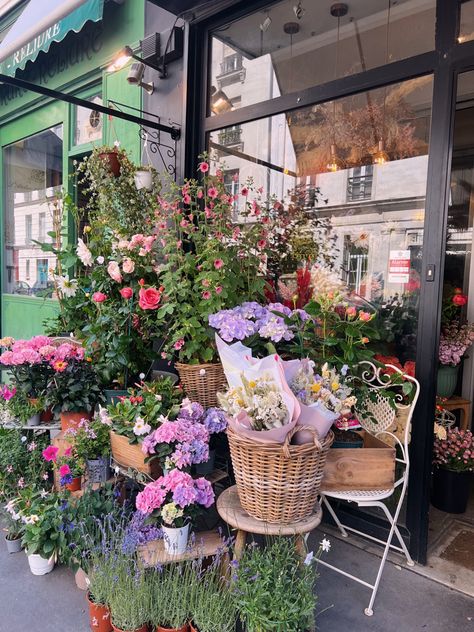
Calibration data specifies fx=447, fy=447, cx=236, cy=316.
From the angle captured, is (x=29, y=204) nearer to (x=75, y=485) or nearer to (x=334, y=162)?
(x=334, y=162)

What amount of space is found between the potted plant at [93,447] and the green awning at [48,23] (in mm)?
3025

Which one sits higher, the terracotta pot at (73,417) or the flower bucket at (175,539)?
the terracotta pot at (73,417)

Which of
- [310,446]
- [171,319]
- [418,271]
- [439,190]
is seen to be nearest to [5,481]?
[171,319]

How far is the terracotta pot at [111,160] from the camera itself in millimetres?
3166

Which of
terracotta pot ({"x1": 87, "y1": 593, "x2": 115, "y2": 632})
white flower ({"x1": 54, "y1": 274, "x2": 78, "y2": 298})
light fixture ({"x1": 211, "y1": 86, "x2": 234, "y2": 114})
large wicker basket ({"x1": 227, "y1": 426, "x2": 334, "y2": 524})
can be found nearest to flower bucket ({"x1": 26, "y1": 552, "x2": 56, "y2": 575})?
terracotta pot ({"x1": 87, "y1": 593, "x2": 115, "y2": 632})

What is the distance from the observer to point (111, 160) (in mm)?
3189

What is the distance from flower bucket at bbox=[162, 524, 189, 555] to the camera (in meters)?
1.87

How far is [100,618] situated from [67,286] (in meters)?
1.95

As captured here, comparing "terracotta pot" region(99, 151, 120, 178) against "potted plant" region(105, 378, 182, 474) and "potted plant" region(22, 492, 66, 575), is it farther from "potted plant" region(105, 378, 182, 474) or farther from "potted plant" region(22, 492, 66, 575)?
"potted plant" region(22, 492, 66, 575)

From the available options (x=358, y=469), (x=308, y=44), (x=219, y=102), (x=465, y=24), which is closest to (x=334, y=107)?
(x=308, y=44)

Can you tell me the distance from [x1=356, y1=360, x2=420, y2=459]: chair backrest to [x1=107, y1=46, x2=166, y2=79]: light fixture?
2696 millimetres

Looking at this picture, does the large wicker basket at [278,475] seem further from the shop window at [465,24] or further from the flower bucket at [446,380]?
the shop window at [465,24]

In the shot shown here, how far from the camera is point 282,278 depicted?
318 centimetres

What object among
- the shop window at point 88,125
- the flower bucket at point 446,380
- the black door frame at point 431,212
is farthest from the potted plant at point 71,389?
the shop window at point 88,125
